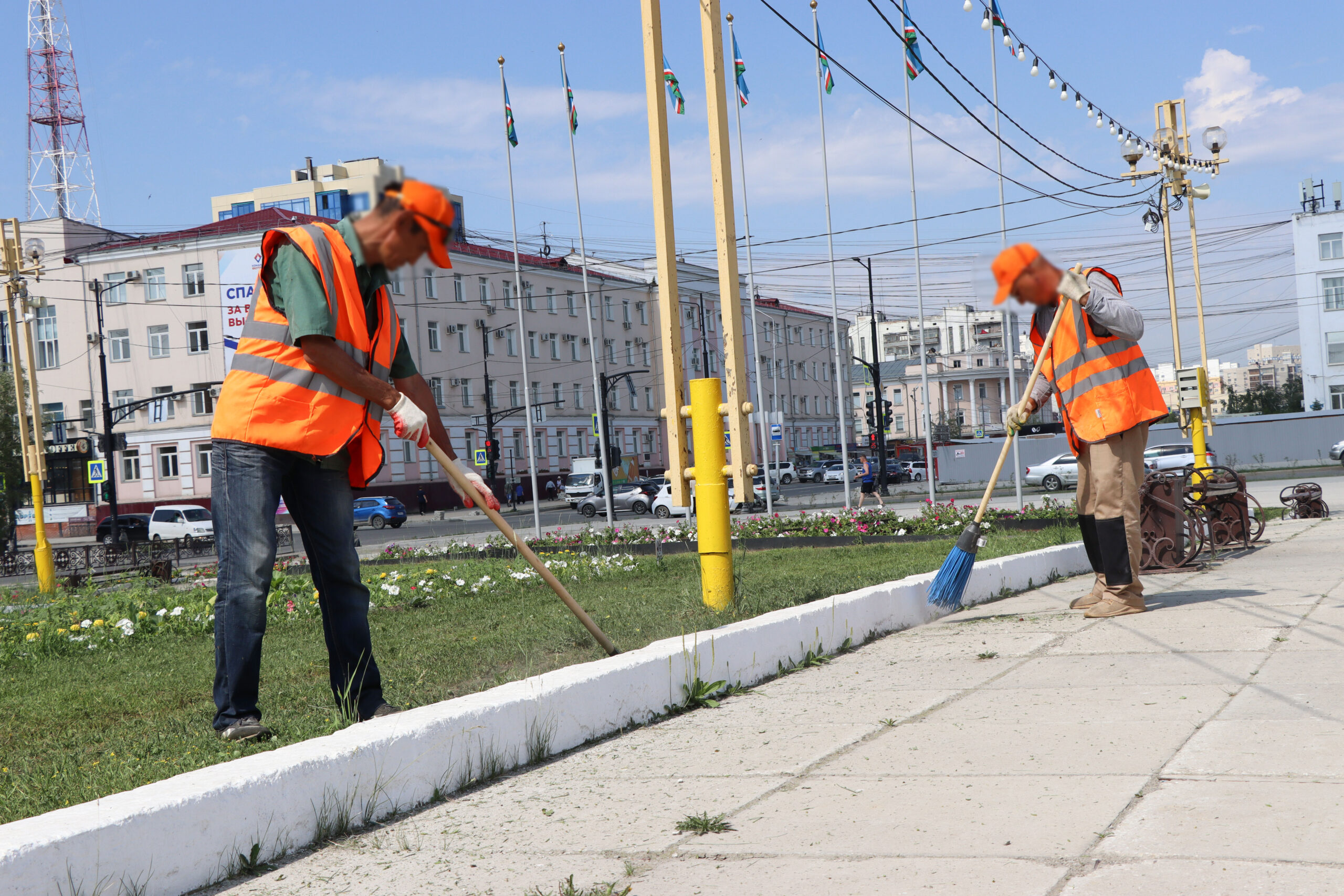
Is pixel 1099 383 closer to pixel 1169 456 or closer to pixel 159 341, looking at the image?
pixel 1169 456

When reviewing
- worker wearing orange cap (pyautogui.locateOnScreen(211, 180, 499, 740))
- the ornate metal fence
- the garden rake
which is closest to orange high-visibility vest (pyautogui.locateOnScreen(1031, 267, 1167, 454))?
the garden rake

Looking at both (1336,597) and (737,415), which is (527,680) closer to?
(737,415)

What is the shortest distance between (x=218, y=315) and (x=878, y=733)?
55309mm

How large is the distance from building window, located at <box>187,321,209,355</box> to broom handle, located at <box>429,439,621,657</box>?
178ft

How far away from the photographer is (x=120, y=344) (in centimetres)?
5731

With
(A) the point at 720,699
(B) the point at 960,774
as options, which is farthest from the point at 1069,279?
(A) the point at 720,699

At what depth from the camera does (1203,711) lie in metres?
4.48

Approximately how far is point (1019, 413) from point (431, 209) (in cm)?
439

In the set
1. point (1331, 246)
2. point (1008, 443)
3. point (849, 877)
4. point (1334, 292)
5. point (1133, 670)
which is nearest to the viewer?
point (849, 877)

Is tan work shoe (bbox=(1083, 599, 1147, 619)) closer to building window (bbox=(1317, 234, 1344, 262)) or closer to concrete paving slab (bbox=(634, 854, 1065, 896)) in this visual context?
concrete paving slab (bbox=(634, 854, 1065, 896))

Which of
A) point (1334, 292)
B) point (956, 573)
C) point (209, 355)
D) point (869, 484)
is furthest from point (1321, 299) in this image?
point (956, 573)

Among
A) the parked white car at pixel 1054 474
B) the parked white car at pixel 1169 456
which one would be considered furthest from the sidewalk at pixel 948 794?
the parked white car at pixel 1054 474

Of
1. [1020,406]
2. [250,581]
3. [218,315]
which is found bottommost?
[250,581]

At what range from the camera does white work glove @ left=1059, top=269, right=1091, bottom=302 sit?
1.61 meters
